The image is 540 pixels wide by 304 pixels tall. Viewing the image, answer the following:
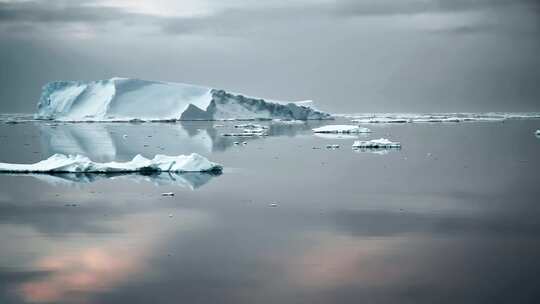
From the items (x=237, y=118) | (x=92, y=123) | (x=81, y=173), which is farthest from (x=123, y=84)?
(x=81, y=173)

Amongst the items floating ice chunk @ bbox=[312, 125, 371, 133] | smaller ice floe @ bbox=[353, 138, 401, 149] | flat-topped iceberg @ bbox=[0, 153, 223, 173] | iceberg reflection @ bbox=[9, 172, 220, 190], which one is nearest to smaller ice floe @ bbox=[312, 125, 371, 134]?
floating ice chunk @ bbox=[312, 125, 371, 133]

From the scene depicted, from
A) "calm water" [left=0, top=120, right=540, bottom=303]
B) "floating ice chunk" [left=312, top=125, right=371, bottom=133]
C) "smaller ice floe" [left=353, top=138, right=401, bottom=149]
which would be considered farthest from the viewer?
"floating ice chunk" [left=312, top=125, right=371, bottom=133]

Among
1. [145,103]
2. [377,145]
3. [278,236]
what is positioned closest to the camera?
[278,236]

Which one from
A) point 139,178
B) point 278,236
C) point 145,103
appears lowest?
point 278,236

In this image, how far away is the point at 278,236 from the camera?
8.59 metres

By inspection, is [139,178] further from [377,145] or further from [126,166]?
[377,145]

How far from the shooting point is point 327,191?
12.7m

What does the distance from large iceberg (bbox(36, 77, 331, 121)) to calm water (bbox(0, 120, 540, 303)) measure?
93.1ft

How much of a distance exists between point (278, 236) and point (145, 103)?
3780 centimetres

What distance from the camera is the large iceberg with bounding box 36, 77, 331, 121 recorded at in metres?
44.2

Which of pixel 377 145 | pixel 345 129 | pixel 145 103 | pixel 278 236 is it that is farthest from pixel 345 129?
pixel 278 236

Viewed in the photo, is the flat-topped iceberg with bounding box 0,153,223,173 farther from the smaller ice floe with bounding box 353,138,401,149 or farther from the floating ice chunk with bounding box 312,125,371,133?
the floating ice chunk with bounding box 312,125,371,133

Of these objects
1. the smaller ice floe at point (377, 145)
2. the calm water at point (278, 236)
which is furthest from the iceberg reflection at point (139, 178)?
the smaller ice floe at point (377, 145)

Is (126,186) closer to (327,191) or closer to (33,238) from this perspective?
(327,191)
